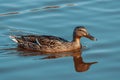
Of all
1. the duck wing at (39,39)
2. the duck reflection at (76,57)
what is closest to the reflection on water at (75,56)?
the duck reflection at (76,57)

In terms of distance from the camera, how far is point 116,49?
1350cm

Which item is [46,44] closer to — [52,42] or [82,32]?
[52,42]

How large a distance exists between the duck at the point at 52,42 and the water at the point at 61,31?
254 millimetres

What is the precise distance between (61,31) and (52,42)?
839 mm

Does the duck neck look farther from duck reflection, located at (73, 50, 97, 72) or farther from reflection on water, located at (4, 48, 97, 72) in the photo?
duck reflection, located at (73, 50, 97, 72)

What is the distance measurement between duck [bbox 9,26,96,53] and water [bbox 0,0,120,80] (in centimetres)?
25

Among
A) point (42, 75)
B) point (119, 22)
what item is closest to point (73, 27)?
point (119, 22)

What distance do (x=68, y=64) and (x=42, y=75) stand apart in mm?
1027

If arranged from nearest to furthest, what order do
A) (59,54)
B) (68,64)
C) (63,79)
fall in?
(63,79)
(68,64)
(59,54)

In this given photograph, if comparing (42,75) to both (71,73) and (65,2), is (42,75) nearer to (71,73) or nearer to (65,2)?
(71,73)

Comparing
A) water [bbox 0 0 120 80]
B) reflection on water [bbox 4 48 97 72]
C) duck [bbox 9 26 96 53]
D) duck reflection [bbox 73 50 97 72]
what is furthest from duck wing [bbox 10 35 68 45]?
duck reflection [bbox 73 50 97 72]

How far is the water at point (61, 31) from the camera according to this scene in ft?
39.9

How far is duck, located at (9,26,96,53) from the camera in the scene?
14.0 metres

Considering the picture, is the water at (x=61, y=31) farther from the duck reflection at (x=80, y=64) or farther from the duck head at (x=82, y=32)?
the duck head at (x=82, y=32)
